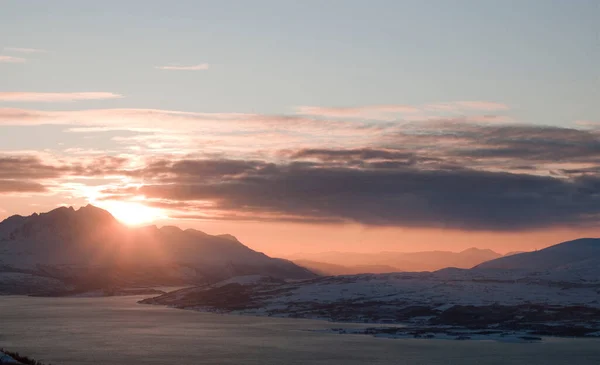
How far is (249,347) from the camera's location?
418ft

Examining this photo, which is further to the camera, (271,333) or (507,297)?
(507,297)

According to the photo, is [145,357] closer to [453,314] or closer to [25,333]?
[25,333]

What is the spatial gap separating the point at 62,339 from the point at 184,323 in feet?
130

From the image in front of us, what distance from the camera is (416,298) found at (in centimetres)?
19438

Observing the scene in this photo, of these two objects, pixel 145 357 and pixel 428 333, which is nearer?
pixel 145 357

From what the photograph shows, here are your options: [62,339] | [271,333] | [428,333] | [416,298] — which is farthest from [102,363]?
[416,298]

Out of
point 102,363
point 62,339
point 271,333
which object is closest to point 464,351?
point 271,333

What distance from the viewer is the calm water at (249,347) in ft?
370

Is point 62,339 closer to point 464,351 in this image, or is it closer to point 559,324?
point 464,351

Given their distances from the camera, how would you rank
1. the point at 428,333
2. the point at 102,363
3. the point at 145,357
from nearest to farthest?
the point at 102,363 → the point at 145,357 → the point at 428,333

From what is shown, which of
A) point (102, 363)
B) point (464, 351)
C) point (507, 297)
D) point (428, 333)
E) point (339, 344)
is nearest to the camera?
point (102, 363)

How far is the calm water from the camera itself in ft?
370

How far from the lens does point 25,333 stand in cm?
15062

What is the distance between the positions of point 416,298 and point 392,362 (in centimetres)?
8541
